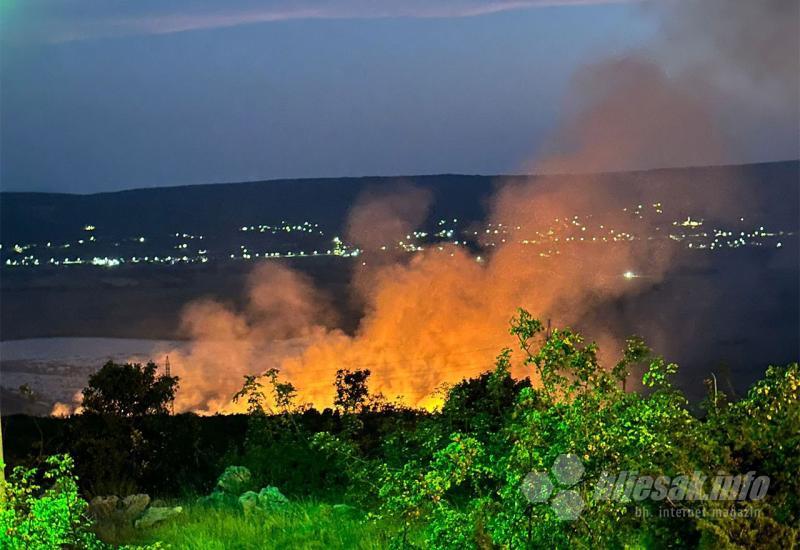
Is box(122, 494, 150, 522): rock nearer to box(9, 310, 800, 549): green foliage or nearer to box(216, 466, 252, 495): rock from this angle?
box(9, 310, 800, 549): green foliage

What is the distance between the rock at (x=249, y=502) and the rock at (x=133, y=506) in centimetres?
81

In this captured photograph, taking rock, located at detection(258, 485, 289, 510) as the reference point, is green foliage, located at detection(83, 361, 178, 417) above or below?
above

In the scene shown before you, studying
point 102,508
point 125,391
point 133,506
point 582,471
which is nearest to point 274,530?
point 133,506

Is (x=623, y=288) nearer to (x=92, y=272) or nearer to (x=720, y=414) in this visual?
(x=92, y=272)

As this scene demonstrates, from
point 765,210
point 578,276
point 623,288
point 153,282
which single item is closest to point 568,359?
point 578,276

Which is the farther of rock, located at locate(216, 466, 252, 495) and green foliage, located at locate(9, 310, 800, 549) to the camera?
rock, located at locate(216, 466, 252, 495)

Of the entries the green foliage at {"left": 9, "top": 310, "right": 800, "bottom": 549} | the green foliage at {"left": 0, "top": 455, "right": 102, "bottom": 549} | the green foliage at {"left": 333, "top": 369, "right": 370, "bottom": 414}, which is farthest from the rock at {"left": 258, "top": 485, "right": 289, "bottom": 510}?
the green foliage at {"left": 333, "top": 369, "right": 370, "bottom": 414}

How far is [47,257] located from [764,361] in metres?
74.1

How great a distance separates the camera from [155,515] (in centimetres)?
864

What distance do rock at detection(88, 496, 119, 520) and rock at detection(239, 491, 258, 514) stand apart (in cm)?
106

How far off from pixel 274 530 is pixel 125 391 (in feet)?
15.1

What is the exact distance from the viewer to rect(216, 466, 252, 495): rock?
10.2 meters

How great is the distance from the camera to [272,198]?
4144 inches

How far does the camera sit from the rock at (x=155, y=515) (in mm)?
8506
